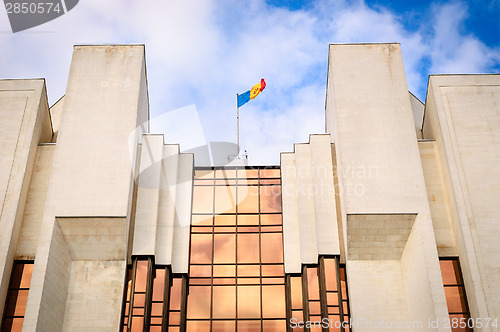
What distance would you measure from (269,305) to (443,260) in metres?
7.52

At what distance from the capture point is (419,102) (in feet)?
93.6

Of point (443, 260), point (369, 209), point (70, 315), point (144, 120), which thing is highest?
point (144, 120)

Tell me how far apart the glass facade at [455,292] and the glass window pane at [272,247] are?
686cm

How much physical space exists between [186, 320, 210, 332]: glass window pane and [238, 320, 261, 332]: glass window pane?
1.36m

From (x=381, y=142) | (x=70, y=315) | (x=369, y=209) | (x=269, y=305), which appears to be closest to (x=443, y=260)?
(x=369, y=209)

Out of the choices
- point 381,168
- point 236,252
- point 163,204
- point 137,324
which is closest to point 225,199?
point 236,252

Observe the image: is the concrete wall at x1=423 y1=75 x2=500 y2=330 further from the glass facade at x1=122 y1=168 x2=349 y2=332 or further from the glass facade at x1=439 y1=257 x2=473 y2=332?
the glass facade at x1=122 y1=168 x2=349 y2=332

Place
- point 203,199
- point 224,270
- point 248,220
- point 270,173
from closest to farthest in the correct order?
point 224,270
point 248,220
point 203,199
point 270,173

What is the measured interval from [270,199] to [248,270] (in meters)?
3.68

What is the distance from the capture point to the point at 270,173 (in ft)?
85.0

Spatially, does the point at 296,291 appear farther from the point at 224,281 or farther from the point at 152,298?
the point at 152,298

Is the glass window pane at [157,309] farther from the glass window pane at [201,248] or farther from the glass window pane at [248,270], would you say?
the glass window pane at [248,270]

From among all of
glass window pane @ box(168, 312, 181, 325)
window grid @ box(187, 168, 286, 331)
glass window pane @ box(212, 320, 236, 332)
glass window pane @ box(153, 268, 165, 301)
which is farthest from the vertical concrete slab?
glass window pane @ box(212, 320, 236, 332)

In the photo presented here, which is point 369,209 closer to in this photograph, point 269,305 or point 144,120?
point 269,305
